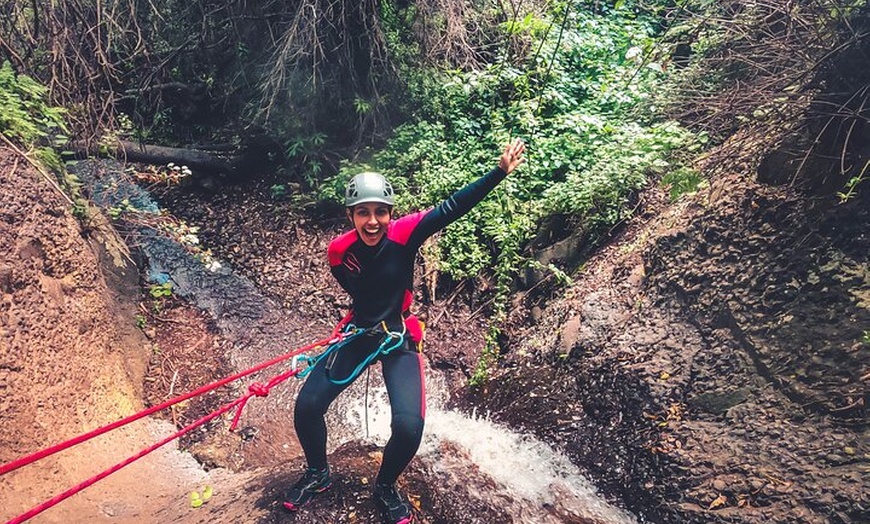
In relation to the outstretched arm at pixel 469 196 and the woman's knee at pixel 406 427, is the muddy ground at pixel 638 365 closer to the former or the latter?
the woman's knee at pixel 406 427

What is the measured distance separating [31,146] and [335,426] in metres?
3.76

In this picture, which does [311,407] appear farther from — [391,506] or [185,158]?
[185,158]

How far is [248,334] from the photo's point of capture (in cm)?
629

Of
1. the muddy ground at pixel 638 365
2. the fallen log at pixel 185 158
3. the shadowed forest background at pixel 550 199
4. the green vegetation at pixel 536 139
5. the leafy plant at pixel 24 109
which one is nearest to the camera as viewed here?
the muddy ground at pixel 638 365

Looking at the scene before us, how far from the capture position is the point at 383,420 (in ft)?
17.9

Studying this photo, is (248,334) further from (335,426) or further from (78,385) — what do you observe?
(78,385)

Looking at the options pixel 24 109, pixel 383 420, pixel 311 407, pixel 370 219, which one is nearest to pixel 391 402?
pixel 311 407

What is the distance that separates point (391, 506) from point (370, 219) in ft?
5.95

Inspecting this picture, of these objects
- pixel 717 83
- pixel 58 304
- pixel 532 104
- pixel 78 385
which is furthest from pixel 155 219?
pixel 717 83

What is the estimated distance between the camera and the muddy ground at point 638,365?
3.25m

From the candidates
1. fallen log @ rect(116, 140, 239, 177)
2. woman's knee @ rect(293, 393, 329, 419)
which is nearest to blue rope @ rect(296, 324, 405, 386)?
woman's knee @ rect(293, 393, 329, 419)

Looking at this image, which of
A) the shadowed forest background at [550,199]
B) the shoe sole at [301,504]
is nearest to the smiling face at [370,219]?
the shoe sole at [301,504]

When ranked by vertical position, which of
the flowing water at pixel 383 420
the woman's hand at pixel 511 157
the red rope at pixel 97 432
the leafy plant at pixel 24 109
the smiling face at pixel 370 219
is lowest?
the flowing water at pixel 383 420

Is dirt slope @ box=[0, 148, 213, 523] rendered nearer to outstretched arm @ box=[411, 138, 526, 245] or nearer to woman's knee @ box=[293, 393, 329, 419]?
woman's knee @ box=[293, 393, 329, 419]
